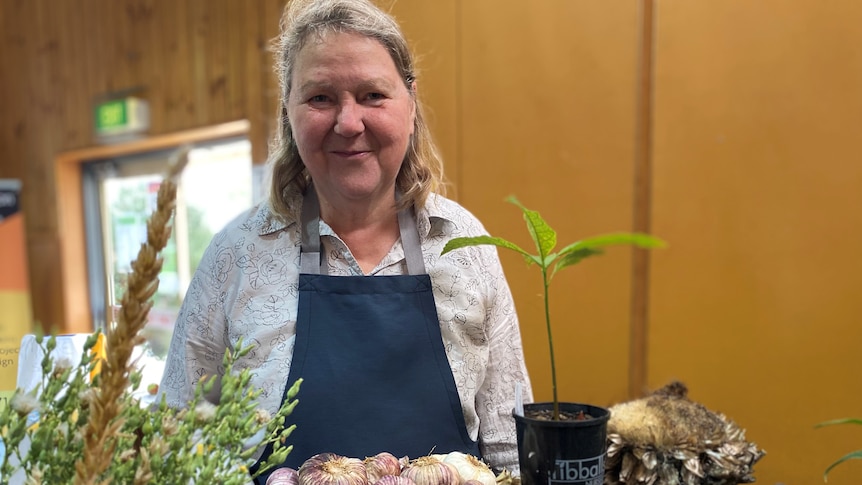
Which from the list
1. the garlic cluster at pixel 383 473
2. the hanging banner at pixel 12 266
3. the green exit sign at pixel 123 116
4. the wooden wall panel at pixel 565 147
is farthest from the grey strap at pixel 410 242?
the hanging banner at pixel 12 266

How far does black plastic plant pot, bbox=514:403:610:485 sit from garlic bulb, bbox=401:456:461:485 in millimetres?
116

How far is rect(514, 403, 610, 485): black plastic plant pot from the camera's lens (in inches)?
27.5

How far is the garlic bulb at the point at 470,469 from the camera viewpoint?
826 millimetres

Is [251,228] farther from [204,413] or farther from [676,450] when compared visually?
[676,450]

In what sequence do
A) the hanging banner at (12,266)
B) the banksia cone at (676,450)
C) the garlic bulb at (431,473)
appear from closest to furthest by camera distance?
the garlic bulb at (431,473) → the banksia cone at (676,450) → the hanging banner at (12,266)

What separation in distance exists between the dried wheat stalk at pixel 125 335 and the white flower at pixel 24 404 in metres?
0.07

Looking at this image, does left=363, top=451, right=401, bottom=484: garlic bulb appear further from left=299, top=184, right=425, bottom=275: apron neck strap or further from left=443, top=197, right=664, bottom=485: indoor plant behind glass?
left=299, top=184, right=425, bottom=275: apron neck strap

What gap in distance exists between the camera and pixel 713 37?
6.50 feet

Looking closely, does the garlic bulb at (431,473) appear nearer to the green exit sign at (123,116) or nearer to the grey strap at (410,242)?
the grey strap at (410,242)

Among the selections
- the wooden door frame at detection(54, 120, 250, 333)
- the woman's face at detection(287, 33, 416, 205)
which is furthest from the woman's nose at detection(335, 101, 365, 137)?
the wooden door frame at detection(54, 120, 250, 333)

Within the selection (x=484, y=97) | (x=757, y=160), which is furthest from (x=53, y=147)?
(x=757, y=160)

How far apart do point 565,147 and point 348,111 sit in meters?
1.32

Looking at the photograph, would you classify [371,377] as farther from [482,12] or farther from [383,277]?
[482,12]

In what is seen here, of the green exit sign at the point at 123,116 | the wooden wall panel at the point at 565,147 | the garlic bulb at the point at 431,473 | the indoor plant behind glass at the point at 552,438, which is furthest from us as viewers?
the green exit sign at the point at 123,116
